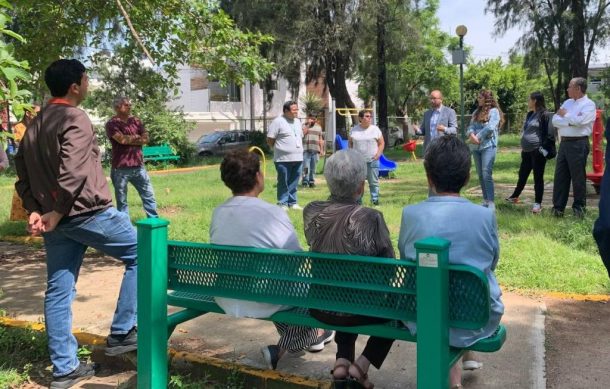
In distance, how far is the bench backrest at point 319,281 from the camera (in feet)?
8.29

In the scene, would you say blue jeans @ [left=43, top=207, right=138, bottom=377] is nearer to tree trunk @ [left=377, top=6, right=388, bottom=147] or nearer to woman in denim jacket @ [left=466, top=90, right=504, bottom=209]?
woman in denim jacket @ [left=466, top=90, right=504, bottom=209]

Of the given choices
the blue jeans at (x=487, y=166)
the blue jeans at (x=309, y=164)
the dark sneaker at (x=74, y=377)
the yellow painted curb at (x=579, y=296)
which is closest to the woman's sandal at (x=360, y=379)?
the dark sneaker at (x=74, y=377)

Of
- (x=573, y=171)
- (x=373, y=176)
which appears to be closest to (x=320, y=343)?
(x=573, y=171)

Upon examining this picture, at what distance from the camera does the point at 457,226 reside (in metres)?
2.75

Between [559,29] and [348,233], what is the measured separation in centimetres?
2913

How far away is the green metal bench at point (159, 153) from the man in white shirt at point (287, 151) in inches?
565

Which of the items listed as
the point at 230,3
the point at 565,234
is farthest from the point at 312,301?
the point at 230,3

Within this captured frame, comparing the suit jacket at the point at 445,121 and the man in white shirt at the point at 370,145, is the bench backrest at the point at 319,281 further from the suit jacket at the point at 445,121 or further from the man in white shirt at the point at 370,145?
the man in white shirt at the point at 370,145

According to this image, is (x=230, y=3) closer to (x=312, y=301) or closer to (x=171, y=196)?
(x=171, y=196)

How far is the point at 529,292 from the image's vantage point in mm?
5078

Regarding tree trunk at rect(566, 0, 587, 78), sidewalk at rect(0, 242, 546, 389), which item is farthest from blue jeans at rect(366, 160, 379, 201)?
tree trunk at rect(566, 0, 587, 78)

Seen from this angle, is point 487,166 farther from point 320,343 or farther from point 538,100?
point 320,343

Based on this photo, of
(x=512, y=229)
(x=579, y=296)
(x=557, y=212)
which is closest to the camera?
(x=579, y=296)

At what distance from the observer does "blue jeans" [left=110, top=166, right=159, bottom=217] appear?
7.32 meters
